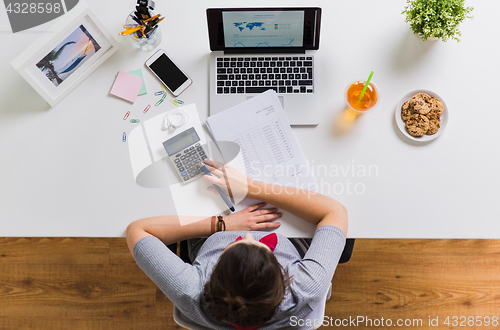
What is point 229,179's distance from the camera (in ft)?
3.27

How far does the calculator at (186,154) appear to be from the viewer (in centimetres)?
101

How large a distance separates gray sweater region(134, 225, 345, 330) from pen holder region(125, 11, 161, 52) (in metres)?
0.58

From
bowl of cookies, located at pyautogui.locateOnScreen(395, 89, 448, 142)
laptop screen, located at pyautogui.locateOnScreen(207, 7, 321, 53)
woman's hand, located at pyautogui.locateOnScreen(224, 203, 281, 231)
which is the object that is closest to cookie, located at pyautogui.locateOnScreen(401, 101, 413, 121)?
bowl of cookies, located at pyautogui.locateOnScreen(395, 89, 448, 142)

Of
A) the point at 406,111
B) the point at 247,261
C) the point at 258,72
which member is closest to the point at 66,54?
the point at 258,72

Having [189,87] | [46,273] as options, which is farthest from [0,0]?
[46,273]

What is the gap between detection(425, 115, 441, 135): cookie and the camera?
996 mm

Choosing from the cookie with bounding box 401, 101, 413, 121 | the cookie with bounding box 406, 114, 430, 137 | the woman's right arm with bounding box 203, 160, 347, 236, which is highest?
the cookie with bounding box 401, 101, 413, 121

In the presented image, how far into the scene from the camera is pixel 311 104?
103 cm

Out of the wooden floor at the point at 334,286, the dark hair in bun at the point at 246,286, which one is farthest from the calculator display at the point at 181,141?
the wooden floor at the point at 334,286

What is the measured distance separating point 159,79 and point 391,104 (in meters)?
0.71

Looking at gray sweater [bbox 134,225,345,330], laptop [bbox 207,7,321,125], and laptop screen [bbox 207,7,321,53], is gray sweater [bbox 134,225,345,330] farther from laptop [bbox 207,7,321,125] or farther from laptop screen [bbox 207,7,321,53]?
laptop screen [bbox 207,7,321,53]

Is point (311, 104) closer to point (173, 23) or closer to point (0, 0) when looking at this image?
point (173, 23)

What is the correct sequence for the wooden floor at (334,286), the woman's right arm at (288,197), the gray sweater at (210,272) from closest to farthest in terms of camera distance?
the gray sweater at (210,272) → the woman's right arm at (288,197) → the wooden floor at (334,286)

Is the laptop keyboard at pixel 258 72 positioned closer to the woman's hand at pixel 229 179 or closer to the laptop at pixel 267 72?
the laptop at pixel 267 72
